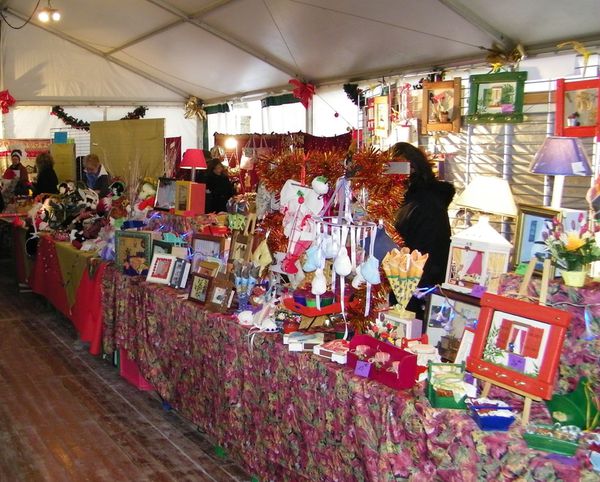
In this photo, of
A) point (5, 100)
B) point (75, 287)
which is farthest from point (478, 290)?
point (5, 100)

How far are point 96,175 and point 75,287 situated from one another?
1.55 meters

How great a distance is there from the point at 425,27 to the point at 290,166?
3.20 metres

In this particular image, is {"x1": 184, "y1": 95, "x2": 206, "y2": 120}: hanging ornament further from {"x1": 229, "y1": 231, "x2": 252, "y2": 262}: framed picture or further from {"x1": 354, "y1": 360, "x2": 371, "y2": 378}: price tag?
{"x1": 354, "y1": 360, "x2": 371, "y2": 378}: price tag

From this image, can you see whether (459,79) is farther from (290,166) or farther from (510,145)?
(290,166)

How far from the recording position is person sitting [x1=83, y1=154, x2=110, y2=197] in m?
5.99

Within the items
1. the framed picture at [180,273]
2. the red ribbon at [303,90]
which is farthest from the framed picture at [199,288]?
the red ribbon at [303,90]

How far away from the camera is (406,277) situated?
219 cm

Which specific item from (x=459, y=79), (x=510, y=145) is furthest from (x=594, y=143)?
(x=459, y=79)

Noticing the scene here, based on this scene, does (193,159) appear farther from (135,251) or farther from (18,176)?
(18,176)

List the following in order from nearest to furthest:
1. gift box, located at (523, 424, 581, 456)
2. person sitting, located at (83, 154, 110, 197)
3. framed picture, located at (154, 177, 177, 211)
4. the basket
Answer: gift box, located at (523, 424, 581, 456) → the basket → framed picture, located at (154, 177, 177, 211) → person sitting, located at (83, 154, 110, 197)

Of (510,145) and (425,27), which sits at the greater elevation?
(425,27)

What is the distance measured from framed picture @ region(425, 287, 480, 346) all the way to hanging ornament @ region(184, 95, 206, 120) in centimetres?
915

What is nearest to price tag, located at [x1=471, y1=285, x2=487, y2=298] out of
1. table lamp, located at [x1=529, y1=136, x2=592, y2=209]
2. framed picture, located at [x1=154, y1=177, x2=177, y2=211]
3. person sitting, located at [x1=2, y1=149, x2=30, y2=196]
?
table lamp, located at [x1=529, y1=136, x2=592, y2=209]

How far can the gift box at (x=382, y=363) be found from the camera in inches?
76.5
